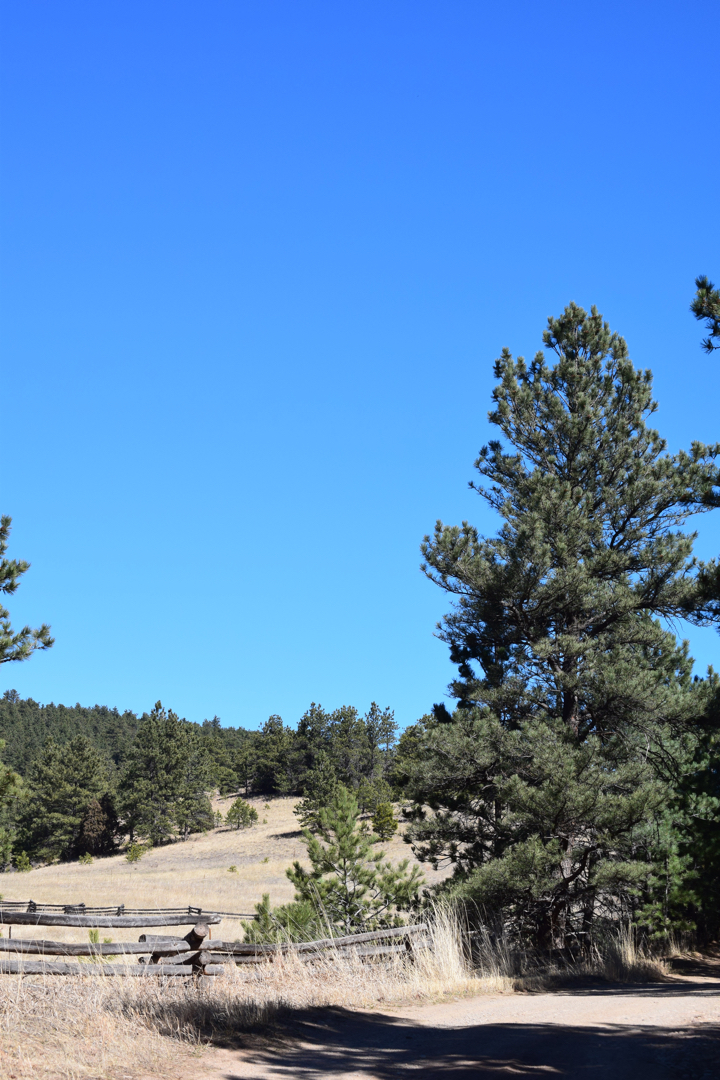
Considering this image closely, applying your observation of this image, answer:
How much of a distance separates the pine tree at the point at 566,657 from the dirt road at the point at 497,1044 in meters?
5.01

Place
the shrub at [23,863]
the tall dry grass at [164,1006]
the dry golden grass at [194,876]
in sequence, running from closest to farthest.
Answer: the tall dry grass at [164,1006] < the dry golden grass at [194,876] < the shrub at [23,863]

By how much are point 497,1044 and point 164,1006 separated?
9.24 feet

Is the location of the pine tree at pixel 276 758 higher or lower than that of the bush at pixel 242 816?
higher

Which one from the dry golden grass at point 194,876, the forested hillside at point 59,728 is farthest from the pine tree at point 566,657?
the forested hillside at point 59,728

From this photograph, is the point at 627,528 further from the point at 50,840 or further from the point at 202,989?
the point at 50,840

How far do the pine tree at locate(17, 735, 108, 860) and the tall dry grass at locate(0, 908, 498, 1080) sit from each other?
63.3m

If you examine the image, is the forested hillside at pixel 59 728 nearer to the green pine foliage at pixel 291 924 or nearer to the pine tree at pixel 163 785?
the pine tree at pixel 163 785

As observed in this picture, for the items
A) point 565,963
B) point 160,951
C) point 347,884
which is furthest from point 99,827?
point 160,951

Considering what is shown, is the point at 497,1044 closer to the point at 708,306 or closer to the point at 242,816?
the point at 708,306

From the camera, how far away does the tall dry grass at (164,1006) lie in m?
5.76

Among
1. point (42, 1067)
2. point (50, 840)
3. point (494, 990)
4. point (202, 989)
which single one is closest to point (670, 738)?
point (494, 990)

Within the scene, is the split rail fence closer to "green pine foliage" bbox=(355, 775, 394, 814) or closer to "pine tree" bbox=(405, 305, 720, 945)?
"pine tree" bbox=(405, 305, 720, 945)

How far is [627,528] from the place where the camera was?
17.5 metres

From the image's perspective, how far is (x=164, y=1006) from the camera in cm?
719
